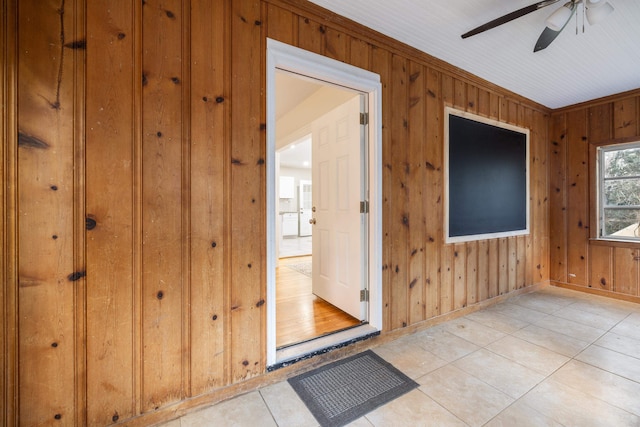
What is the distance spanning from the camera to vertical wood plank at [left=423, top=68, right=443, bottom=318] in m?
2.63

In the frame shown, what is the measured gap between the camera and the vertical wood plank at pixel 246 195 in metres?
1.70

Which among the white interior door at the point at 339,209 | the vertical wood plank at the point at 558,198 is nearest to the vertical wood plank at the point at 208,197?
the white interior door at the point at 339,209

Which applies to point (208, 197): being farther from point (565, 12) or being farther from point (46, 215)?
point (565, 12)

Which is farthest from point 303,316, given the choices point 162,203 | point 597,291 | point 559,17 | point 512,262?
point 597,291

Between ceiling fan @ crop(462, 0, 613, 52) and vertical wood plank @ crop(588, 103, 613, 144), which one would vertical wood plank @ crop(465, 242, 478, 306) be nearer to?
ceiling fan @ crop(462, 0, 613, 52)

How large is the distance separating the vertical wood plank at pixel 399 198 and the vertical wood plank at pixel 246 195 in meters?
1.20

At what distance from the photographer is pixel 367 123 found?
7.75 ft

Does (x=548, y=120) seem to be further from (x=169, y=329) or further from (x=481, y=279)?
(x=169, y=329)

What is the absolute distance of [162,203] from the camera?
4.95 feet

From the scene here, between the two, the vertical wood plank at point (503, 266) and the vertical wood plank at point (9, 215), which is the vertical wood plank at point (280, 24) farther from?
the vertical wood plank at point (503, 266)

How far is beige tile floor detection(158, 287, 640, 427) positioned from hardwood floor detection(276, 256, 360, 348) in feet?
1.46

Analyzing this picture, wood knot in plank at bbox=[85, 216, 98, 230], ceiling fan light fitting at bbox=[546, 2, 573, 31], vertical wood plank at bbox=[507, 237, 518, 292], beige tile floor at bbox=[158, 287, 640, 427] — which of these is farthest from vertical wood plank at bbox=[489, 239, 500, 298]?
wood knot in plank at bbox=[85, 216, 98, 230]

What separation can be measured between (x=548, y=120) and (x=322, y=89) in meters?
3.40

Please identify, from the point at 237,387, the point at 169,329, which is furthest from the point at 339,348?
the point at 169,329
